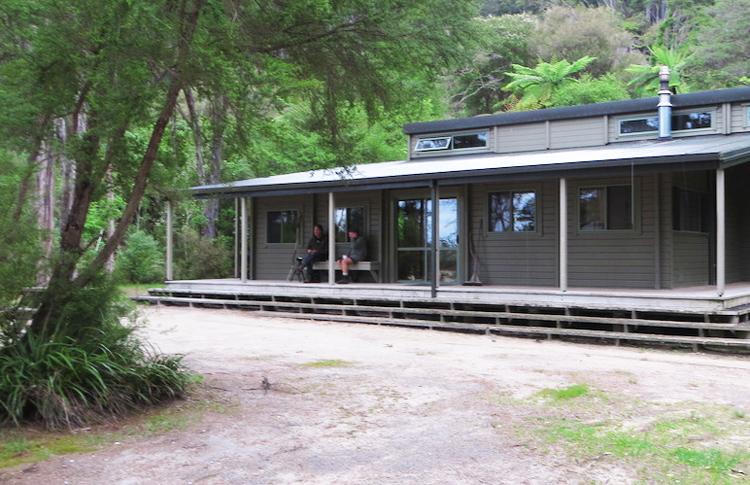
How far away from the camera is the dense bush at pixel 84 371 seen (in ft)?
17.4

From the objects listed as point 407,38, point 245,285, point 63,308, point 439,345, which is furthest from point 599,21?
point 63,308

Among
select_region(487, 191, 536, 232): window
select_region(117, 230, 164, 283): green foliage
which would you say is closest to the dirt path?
select_region(487, 191, 536, 232): window

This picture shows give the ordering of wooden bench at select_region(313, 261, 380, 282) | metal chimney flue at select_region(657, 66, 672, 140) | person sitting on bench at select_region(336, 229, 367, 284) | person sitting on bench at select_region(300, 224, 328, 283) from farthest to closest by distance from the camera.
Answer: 1. person sitting on bench at select_region(300, 224, 328, 283)
2. wooden bench at select_region(313, 261, 380, 282)
3. person sitting on bench at select_region(336, 229, 367, 284)
4. metal chimney flue at select_region(657, 66, 672, 140)

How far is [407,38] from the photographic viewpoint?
6734mm

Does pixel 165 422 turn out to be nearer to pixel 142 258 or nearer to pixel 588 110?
pixel 588 110

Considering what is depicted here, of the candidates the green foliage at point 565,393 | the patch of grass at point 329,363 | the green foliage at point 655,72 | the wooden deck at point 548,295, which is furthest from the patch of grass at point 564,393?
the green foliage at point 655,72

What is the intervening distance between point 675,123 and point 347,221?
288 inches

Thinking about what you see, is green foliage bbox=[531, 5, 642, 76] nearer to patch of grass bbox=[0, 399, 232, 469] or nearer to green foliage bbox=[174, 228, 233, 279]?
green foliage bbox=[174, 228, 233, 279]

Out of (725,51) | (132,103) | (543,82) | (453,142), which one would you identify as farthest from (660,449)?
(725,51)

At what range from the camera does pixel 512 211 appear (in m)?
14.2

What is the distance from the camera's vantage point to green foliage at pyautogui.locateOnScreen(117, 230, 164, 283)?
73.4 ft

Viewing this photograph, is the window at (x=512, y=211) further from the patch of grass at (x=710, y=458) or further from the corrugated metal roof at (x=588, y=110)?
the patch of grass at (x=710, y=458)

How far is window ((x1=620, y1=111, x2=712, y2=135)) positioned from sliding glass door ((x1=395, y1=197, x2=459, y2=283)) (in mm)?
4027

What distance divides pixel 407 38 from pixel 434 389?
133 inches
